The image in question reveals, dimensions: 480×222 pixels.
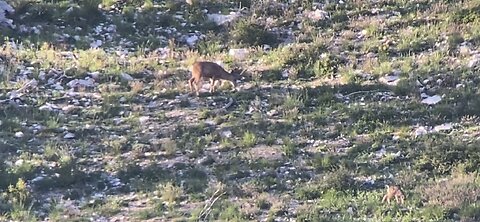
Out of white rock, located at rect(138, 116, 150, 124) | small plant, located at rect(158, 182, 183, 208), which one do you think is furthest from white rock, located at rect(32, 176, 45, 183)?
white rock, located at rect(138, 116, 150, 124)

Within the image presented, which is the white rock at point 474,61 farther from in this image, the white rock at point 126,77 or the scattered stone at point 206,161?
the white rock at point 126,77

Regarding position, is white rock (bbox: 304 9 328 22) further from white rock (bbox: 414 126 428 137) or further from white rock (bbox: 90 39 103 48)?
white rock (bbox: 414 126 428 137)

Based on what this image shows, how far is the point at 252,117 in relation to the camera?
41.0 feet

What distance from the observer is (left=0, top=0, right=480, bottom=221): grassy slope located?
10016 millimetres

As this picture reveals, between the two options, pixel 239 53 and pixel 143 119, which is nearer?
pixel 143 119

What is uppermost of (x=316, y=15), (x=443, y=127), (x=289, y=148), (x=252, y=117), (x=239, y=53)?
(x=316, y=15)

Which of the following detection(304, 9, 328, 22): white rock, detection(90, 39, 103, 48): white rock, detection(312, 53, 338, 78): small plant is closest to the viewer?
detection(312, 53, 338, 78): small plant

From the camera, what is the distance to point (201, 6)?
17125 mm

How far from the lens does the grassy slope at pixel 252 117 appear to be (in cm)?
1002

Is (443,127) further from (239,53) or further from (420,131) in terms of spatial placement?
(239,53)

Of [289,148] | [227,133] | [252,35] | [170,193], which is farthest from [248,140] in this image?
[252,35]

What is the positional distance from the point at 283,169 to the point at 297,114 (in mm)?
1756

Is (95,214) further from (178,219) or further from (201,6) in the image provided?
(201,6)

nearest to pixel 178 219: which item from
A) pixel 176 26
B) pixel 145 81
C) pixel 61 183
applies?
pixel 61 183
